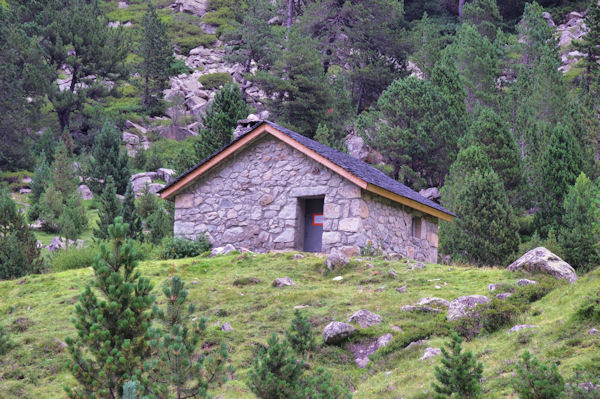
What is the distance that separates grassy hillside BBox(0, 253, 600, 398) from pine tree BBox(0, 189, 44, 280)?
198 centimetres

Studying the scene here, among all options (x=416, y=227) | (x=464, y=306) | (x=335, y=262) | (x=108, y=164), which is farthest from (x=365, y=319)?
(x=108, y=164)

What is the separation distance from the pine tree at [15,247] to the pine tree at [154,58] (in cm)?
3384

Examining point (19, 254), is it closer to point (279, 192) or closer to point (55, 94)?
point (279, 192)

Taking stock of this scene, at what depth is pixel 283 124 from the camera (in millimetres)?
34625

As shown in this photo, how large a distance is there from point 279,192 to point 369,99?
3315cm

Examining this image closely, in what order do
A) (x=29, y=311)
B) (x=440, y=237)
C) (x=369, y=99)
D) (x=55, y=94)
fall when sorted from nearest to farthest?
(x=29, y=311) < (x=440, y=237) < (x=55, y=94) < (x=369, y=99)

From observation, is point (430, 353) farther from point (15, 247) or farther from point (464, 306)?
point (15, 247)

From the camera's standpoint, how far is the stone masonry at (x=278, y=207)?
14.1 metres

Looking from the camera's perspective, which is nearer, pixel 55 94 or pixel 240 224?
pixel 240 224

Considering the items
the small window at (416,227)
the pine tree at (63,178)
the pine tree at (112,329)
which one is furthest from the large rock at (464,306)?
the pine tree at (63,178)

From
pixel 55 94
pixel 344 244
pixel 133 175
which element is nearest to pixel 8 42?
pixel 55 94

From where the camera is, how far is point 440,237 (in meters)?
21.8

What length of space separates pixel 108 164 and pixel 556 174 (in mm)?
21820

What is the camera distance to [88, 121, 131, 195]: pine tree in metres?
30.9
